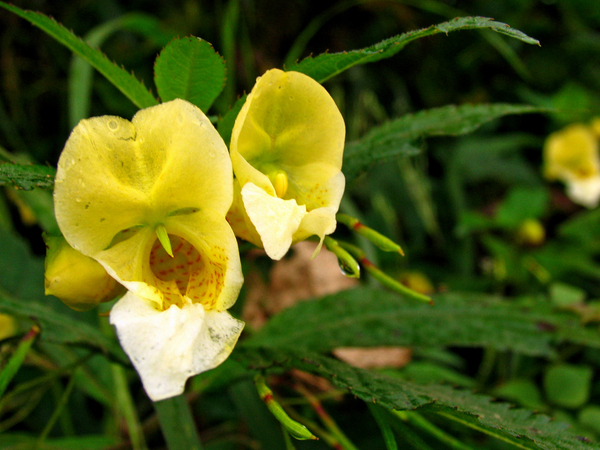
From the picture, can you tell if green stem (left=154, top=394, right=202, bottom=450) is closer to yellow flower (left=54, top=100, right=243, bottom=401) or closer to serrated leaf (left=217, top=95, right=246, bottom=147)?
yellow flower (left=54, top=100, right=243, bottom=401)

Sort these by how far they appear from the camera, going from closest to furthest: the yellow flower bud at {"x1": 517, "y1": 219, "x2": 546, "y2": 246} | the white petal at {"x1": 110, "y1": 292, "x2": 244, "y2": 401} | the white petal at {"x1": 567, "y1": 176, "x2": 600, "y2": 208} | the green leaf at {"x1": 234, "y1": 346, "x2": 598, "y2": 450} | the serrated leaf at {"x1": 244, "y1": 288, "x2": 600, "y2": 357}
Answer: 1. the white petal at {"x1": 110, "y1": 292, "x2": 244, "y2": 401}
2. the green leaf at {"x1": 234, "y1": 346, "x2": 598, "y2": 450}
3. the serrated leaf at {"x1": 244, "y1": 288, "x2": 600, "y2": 357}
4. the yellow flower bud at {"x1": 517, "y1": 219, "x2": 546, "y2": 246}
5. the white petal at {"x1": 567, "y1": 176, "x2": 600, "y2": 208}

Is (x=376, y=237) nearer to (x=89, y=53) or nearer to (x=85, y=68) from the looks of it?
(x=89, y=53)

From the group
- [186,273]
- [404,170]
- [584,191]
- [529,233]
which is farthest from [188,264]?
[584,191]

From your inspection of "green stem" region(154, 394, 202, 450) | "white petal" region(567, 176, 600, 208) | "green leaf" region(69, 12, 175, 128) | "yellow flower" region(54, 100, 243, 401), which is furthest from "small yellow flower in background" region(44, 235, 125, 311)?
"white petal" region(567, 176, 600, 208)

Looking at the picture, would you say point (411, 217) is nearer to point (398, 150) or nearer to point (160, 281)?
point (398, 150)

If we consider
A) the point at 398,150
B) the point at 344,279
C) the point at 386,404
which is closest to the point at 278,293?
the point at 344,279

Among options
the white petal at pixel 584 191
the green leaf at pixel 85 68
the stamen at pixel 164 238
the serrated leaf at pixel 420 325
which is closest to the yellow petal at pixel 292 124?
the stamen at pixel 164 238
